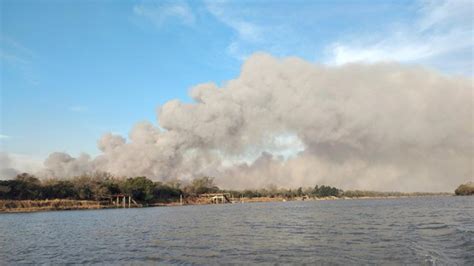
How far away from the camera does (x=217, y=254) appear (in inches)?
1012

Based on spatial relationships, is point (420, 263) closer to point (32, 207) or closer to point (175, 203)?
point (32, 207)

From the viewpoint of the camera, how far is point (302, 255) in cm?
2434

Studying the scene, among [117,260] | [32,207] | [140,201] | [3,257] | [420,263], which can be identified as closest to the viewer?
[420,263]

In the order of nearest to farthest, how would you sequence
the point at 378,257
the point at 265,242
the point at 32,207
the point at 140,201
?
the point at 378,257, the point at 265,242, the point at 32,207, the point at 140,201

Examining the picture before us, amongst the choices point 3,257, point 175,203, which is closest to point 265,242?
point 3,257

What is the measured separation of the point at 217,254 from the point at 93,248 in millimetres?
11248

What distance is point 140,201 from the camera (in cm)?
16650

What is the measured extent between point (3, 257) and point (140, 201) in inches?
5647

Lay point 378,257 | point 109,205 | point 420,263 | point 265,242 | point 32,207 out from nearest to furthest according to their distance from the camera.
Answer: point 420,263 → point 378,257 → point 265,242 → point 32,207 → point 109,205

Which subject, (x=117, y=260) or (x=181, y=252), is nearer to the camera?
(x=117, y=260)

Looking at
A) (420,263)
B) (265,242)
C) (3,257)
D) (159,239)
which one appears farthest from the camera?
(159,239)

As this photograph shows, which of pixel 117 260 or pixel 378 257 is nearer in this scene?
pixel 378 257

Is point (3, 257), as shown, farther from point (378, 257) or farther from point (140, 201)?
point (140, 201)

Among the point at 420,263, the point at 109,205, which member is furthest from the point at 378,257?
the point at 109,205
